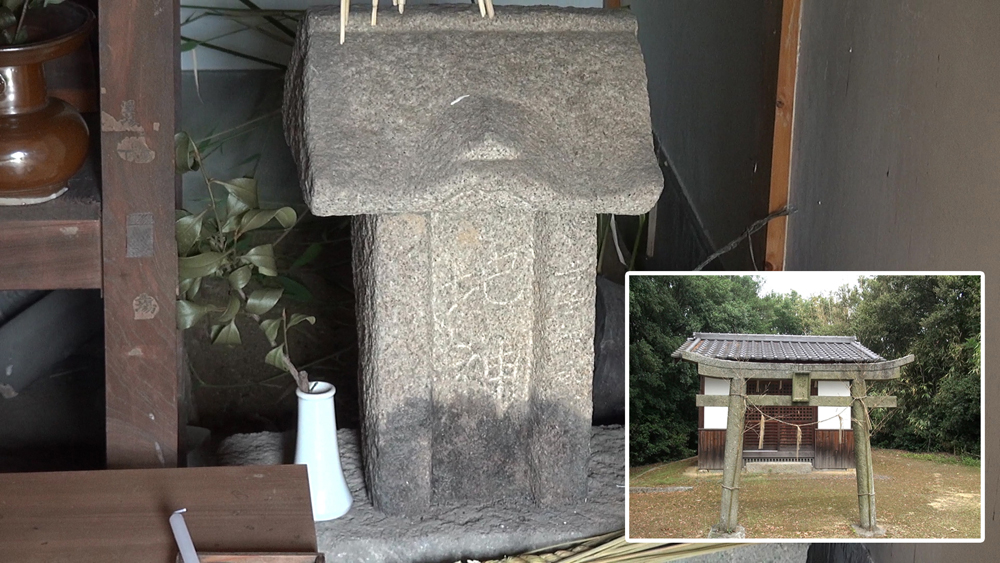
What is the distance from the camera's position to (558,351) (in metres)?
1.53

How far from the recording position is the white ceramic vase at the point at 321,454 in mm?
1587

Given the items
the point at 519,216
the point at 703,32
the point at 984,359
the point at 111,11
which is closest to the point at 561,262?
the point at 519,216

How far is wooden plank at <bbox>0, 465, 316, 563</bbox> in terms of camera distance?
50.4 inches

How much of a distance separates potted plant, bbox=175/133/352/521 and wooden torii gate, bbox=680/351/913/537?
22.9 inches

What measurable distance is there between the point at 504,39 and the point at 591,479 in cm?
69

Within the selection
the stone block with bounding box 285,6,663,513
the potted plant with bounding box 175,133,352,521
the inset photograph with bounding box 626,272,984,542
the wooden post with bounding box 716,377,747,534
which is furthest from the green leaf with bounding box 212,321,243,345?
the wooden post with bounding box 716,377,747,534

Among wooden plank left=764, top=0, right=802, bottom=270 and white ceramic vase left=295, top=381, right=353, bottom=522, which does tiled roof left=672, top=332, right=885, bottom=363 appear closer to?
white ceramic vase left=295, top=381, right=353, bottom=522

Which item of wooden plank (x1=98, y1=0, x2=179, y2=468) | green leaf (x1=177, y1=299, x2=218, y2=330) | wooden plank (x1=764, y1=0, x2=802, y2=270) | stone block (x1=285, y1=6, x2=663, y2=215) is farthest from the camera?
wooden plank (x1=764, y1=0, x2=802, y2=270)

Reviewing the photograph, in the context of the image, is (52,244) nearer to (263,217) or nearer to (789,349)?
(263,217)

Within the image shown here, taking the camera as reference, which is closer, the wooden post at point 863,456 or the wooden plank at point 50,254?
the wooden post at point 863,456

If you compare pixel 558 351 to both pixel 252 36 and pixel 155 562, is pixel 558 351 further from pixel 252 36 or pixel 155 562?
pixel 252 36

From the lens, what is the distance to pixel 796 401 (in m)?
1.23

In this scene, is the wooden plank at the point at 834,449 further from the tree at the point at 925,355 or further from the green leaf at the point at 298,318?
the green leaf at the point at 298,318

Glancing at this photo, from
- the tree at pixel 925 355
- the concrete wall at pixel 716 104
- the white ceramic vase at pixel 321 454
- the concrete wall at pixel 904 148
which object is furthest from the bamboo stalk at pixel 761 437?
the concrete wall at pixel 716 104
